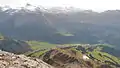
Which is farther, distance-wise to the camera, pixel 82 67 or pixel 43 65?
pixel 82 67

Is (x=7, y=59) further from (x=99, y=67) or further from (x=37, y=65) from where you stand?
(x=99, y=67)

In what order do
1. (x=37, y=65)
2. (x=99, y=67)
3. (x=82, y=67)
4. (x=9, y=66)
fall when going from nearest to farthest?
(x=9, y=66) → (x=37, y=65) → (x=82, y=67) → (x=99, y=67)

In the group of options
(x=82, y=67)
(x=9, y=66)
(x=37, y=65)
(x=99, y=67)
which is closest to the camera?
(x=9, y=66)

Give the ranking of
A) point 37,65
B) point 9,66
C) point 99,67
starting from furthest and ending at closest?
point 99,67 < point 37,65 < point 9,66

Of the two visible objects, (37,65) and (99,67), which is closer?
(37,65)

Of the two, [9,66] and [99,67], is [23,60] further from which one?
[99,67]

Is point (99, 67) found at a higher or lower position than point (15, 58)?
lower

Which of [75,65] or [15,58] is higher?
[15,58]

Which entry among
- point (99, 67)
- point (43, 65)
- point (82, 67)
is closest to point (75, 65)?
point (82, 67)

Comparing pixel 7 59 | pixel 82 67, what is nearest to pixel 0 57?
pixel 7 59
